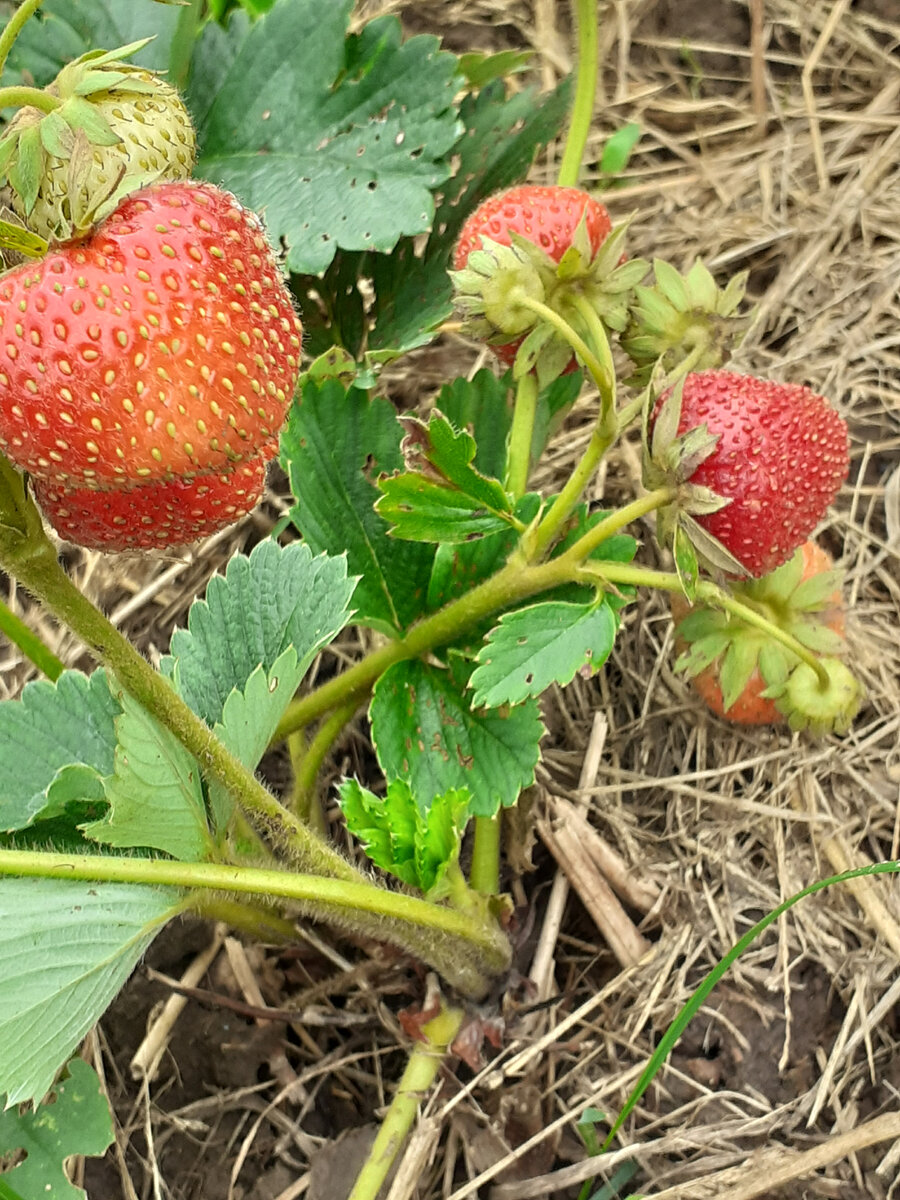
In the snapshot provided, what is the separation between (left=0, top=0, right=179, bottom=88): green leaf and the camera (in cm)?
150

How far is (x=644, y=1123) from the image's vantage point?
1328 millimetres

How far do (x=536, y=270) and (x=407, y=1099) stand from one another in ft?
3.10

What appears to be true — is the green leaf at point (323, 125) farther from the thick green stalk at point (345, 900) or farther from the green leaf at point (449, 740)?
the thick green stalk at point (345, 900)

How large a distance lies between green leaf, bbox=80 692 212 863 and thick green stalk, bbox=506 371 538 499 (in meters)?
0.50

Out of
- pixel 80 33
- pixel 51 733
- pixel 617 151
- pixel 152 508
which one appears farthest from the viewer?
pixel 617 151

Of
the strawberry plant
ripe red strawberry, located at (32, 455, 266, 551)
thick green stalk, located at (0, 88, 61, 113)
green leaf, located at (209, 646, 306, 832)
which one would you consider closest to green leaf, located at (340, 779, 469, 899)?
the strawberry plant

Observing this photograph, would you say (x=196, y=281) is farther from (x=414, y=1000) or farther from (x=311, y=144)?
(x=414, y=1000)

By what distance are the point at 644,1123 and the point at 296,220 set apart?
1195 mm

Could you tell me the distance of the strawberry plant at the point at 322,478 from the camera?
0.77 m

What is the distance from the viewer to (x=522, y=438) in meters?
1.31

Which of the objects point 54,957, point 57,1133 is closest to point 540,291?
point 54,957

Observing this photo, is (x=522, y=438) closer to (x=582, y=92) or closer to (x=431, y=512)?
(x=431, y=512)

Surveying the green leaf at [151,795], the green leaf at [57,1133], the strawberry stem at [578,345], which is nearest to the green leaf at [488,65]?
the strawberry stem at [578,345]

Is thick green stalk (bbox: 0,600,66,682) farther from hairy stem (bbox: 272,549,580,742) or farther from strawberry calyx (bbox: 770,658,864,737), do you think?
strawberry calyx (bbox: 770,658,864,737)
